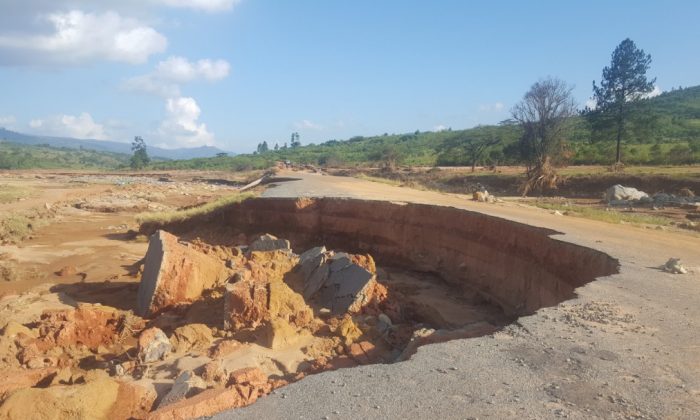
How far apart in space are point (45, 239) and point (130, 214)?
23.4 ft

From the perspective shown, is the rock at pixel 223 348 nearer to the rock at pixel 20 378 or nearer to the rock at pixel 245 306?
the rock at pixel 245 306

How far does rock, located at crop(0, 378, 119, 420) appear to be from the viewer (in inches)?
189

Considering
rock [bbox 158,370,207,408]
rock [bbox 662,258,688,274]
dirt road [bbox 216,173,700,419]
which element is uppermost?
rock [bbox 662,258,688,274]

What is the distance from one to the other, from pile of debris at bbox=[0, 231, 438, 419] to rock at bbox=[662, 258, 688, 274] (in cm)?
405

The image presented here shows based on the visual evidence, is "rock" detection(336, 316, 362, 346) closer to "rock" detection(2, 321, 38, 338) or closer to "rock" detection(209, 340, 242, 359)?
"rock" detection(209, 340, 242, 359)

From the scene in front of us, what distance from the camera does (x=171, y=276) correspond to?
9.25 m

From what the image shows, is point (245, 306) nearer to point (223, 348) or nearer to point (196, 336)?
point (196, 336)

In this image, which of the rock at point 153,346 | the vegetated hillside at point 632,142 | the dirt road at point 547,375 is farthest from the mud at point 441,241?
the vegetated hillside at point 632,142

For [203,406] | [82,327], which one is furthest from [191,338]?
[203,406]

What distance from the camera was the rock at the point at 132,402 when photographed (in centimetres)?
517

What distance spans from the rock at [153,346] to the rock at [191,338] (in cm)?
17

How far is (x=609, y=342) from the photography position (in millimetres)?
4883

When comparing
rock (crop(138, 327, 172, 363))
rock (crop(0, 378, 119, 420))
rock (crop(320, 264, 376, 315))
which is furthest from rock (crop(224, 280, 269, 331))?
rock (crop(0, 378, 119, 420))

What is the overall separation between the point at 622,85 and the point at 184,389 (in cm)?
3774
